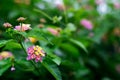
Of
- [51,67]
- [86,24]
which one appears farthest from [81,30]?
[51,67]

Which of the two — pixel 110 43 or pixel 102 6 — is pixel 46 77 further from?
pixel 102 6

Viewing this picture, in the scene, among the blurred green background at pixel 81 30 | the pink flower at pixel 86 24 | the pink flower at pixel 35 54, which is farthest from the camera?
the pink flower at pixel 86 24

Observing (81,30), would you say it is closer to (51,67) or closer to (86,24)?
(86,24)

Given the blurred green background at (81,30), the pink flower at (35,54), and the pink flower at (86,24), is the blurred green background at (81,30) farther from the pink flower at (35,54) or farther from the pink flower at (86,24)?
the pink flower at (35,54)

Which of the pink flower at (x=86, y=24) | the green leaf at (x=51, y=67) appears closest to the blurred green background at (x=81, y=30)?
the pink flower at (x=86, y=24)

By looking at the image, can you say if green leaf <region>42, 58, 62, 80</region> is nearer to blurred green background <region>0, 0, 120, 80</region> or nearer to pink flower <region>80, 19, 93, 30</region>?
blurred green background <region>0, 0, 120, 80</region>

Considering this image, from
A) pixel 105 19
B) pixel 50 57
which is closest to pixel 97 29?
pixel 105 19
